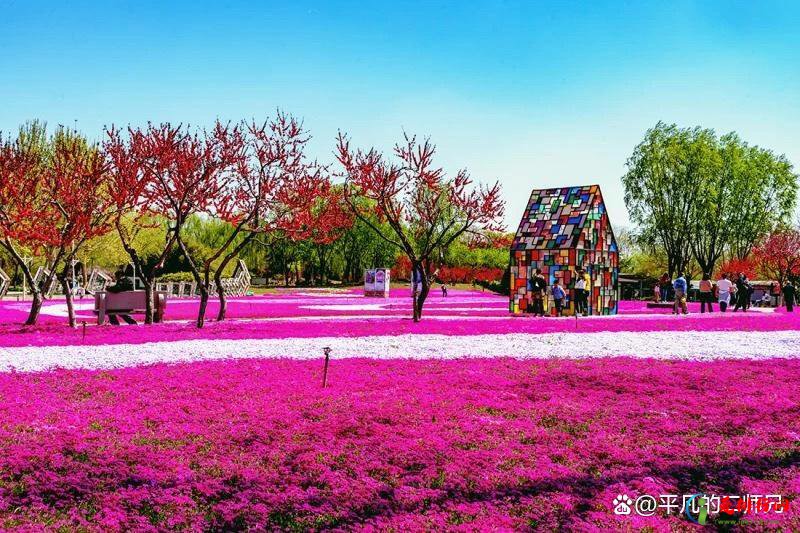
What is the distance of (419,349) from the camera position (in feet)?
50.1

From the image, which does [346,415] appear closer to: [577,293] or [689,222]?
[577,293]

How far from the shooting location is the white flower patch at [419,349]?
43.8 ft

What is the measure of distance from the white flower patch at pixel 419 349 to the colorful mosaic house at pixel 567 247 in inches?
434

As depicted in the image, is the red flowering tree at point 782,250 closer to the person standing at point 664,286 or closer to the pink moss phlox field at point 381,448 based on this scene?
the person standing at point 664,286

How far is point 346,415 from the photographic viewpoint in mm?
8617

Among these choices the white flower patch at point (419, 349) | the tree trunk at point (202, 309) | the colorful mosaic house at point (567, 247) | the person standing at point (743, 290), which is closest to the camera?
the white flower patch at point (419, 349)

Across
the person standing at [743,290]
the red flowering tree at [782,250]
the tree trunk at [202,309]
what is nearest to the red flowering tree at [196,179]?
the tree trunk at [202,309]

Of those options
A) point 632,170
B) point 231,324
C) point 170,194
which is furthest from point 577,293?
point 632,170

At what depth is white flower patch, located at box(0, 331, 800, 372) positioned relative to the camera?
1335 cm

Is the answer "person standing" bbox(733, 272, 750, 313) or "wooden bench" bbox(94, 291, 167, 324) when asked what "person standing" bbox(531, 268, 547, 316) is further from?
"wooden bench" bbox(94, 291, 167, 324)

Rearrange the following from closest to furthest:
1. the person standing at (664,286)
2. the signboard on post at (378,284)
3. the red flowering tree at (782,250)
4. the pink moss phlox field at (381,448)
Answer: the pink moss phlox field at (381,448) < the person standing at (664,286) < the signboard on post at (378,284) < the red flowering tree at (782,250)

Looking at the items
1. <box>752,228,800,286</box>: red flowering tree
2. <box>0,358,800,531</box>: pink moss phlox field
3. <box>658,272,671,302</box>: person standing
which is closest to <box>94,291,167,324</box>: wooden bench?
<box>0,358,800,531</box>: pink moss phlox field

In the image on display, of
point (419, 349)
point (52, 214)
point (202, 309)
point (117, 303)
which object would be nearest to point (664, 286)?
point (202, 309)

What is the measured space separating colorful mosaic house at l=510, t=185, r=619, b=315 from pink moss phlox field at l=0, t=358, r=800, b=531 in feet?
58.2
